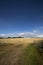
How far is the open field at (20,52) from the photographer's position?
950cm

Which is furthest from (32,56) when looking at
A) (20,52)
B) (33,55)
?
(20,52)

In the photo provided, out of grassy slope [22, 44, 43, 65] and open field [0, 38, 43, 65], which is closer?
open field [0, 38, 43, 65]

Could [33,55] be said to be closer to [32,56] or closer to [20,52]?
[32,56]

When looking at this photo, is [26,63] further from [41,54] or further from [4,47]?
[4,47]

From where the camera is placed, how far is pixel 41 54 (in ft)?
35.1

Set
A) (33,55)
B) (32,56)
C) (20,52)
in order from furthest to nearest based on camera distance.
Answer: (20,52), (33,55), (32,56)

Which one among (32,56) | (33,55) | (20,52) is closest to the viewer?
(32,56)

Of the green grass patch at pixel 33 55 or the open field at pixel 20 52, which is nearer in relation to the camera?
the open field at pixel 20 52

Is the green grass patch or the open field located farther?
the green grass patch

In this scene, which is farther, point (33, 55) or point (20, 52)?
point (20, 52)

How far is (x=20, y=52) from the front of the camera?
11.1 meters

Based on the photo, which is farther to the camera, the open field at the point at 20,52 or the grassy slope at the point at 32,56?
the grassy slope at the point at 32,56

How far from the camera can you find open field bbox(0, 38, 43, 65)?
31.2 feet

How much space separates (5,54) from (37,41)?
3.79 metres
